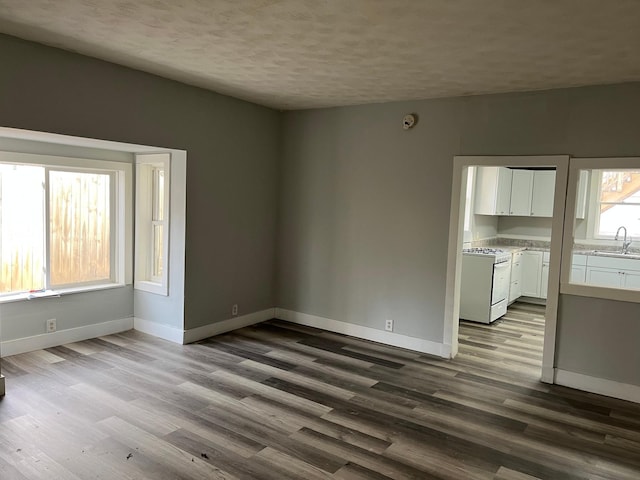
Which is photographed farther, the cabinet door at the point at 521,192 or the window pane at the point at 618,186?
the cabinet door at the point at 521,192

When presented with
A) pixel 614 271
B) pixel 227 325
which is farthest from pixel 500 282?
pixel 227 325

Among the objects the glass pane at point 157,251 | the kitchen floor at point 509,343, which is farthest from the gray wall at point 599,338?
the glass pane at point 157,251

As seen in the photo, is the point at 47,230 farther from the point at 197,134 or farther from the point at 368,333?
the point at 368,333

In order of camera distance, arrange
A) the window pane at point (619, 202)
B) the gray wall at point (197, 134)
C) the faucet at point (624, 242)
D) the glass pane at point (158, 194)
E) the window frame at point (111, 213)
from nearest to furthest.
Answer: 1. the gray wall at point (197, 134)
2. the window frame at point (111, 213)
3. the glass pane at point (158, 194)
4. the faucet at point (624, 242)
5. the window pane at point (619, 202)

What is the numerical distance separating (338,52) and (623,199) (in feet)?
18.1

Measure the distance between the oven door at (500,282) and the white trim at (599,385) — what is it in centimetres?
192

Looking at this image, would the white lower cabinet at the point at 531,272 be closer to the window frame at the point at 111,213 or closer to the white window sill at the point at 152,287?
the white window sill at the point at 152,287

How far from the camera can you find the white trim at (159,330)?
15.8 ft

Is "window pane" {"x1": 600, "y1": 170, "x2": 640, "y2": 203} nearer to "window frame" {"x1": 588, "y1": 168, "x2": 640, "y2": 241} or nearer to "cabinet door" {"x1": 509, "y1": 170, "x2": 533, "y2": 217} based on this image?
"window frame" {"x1": 588, "y1": 168, "x2": 640, "y2": 241}

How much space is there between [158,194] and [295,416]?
9.74 ft

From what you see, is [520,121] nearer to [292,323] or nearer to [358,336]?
[358,336]

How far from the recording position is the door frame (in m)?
4.04

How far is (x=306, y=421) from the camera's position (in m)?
3.27

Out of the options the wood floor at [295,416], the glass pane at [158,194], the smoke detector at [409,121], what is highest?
Result: the smoke detector at [409,121]
